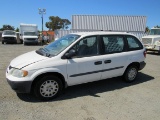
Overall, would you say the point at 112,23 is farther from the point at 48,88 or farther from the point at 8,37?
the point at 48,88

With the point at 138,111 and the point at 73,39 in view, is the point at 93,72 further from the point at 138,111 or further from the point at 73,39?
the point at 138,111

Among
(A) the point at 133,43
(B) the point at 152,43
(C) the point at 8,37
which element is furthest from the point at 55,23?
(A) the point at 133,43

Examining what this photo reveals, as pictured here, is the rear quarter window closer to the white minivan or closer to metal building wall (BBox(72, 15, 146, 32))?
the white minivan

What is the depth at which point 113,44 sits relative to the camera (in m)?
5.41

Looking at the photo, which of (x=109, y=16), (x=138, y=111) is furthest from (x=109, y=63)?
(x=109, y=16)

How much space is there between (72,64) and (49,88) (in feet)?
2.79

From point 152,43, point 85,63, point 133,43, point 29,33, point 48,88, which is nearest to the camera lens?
point 48,88

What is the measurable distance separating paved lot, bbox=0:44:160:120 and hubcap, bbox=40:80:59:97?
218 millimetres

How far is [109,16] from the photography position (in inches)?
1061

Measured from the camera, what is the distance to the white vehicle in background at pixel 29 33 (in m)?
23.5

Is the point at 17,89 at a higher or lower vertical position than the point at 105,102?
higher

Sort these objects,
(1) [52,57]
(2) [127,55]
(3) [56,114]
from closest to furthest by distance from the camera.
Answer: (3) [56,114], (1) [52,57], (2) [127,55]

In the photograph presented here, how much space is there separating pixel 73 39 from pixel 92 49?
62 centimetres

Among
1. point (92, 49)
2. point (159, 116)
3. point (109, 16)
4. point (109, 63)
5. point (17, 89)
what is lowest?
point (159, 116)
